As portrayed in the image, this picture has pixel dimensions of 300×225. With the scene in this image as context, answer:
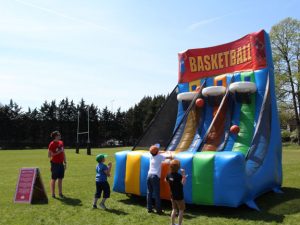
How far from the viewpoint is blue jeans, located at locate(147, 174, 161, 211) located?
8.16 metres

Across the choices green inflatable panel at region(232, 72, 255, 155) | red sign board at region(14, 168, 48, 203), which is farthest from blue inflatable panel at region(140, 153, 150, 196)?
green inflatable panel at region(232, 72, 255, 155)

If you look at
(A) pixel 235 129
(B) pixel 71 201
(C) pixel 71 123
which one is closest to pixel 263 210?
(A) pixel 235 129

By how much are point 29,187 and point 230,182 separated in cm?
514

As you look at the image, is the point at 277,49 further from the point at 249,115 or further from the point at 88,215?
the point at 88,215

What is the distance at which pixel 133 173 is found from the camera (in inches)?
368

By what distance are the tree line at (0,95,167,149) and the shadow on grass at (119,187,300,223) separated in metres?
57.8

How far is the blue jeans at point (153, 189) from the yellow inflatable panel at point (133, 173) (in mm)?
920

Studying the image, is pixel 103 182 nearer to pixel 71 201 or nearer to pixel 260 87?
pixel 71 201

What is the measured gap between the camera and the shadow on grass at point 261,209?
752 centimetres

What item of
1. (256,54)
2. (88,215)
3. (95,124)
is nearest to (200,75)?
(256,54)

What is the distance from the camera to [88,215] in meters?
7.95

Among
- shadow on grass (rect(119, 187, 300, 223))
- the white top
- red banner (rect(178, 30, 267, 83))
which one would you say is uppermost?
red banner (rect(178, 30, 267, 83))

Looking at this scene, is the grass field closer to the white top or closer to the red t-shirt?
the white top

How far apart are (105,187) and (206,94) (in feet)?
16.6
